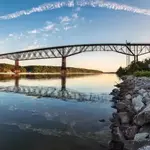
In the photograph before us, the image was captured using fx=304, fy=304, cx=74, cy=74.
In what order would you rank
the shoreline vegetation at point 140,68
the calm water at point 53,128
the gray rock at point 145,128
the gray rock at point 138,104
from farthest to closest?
the shoreline vegetation at point 140,68, the gray rock at point 138,104, the calm water at point 53,128, the gray rock at point 145,128

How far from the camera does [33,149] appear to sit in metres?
11.4

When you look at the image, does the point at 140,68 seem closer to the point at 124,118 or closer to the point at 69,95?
the point at 69,95

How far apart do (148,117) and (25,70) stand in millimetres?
179418

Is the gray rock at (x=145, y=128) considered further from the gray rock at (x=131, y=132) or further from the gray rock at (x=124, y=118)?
the gray rock at (x=124, y=118)

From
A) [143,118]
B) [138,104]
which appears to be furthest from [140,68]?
[143,118]

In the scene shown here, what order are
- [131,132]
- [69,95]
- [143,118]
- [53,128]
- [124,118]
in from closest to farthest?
[143,118], [131,132], [124,118], [53,128], [69,95]

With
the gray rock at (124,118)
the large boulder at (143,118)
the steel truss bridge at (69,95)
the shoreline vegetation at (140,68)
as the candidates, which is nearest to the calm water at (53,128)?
the gray rock at (124,118)

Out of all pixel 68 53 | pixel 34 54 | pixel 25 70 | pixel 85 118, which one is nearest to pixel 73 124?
pixel 85 118

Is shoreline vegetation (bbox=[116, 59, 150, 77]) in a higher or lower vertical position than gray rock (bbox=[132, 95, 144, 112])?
higher

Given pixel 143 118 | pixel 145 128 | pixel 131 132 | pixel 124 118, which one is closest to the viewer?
pixel 145 128

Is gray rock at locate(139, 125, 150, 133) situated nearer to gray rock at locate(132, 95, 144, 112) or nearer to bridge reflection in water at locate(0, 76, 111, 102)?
gray rock at locate(132, 95, 144, 112)

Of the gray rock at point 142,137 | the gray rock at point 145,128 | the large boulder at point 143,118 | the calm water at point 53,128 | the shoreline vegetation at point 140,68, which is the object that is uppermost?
the shoreline vegetation at point 140,68

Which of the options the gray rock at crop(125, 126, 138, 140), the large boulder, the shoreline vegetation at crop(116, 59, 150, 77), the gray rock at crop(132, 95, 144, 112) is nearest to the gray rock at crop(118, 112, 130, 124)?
the gray rock at crop(132, 95, 144, 112)

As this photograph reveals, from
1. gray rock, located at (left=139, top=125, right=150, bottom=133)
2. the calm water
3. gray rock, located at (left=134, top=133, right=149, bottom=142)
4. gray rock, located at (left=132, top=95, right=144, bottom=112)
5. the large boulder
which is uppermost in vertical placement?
gray rock, located at (left=132, top=95, right=144, bottom=112)
